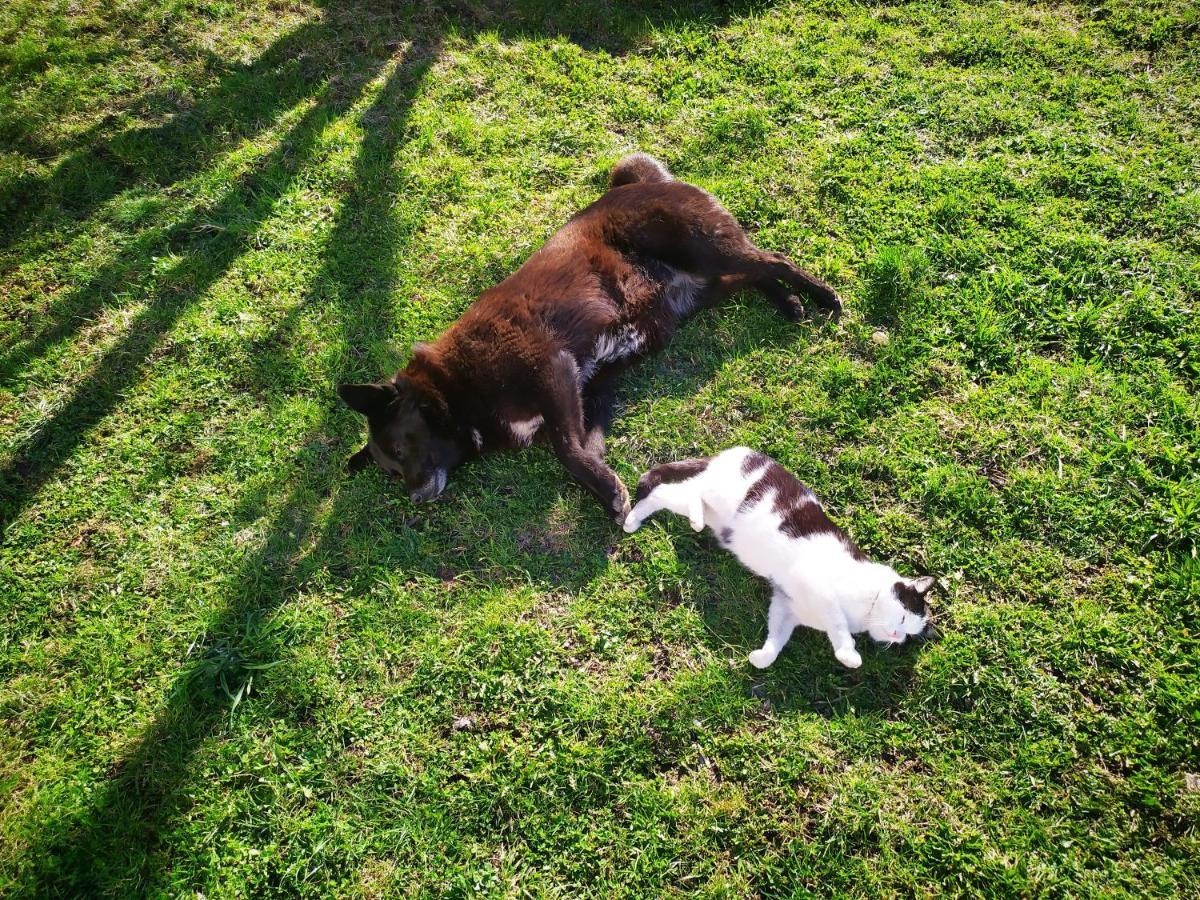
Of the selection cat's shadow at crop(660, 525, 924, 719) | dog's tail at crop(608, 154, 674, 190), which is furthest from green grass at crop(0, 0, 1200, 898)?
dog's tail at crop(608, 154, 674, 190)

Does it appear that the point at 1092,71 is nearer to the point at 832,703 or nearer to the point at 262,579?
the point at 832,703

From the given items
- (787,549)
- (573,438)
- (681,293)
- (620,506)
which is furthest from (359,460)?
(787,549)

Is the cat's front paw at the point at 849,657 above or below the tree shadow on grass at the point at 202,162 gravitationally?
below

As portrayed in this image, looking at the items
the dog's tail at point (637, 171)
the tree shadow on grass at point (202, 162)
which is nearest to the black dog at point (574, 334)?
the dog's tail at point (637, 171)

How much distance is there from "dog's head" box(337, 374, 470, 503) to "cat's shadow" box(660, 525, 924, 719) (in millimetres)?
1511

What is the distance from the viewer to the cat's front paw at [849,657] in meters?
2.76

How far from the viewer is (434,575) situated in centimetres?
345

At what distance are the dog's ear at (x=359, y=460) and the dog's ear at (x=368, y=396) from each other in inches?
10.9

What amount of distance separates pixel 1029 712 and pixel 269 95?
7.04 metres

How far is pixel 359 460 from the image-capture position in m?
3.68

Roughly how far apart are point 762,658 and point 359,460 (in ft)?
7.95

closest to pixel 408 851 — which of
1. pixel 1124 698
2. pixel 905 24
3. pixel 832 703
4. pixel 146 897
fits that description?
pixel 146 897

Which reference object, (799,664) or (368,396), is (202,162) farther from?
(799,664)

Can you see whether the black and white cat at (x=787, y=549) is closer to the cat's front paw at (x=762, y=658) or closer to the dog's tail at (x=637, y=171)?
the cat's front paw at (x=762, y=658)
